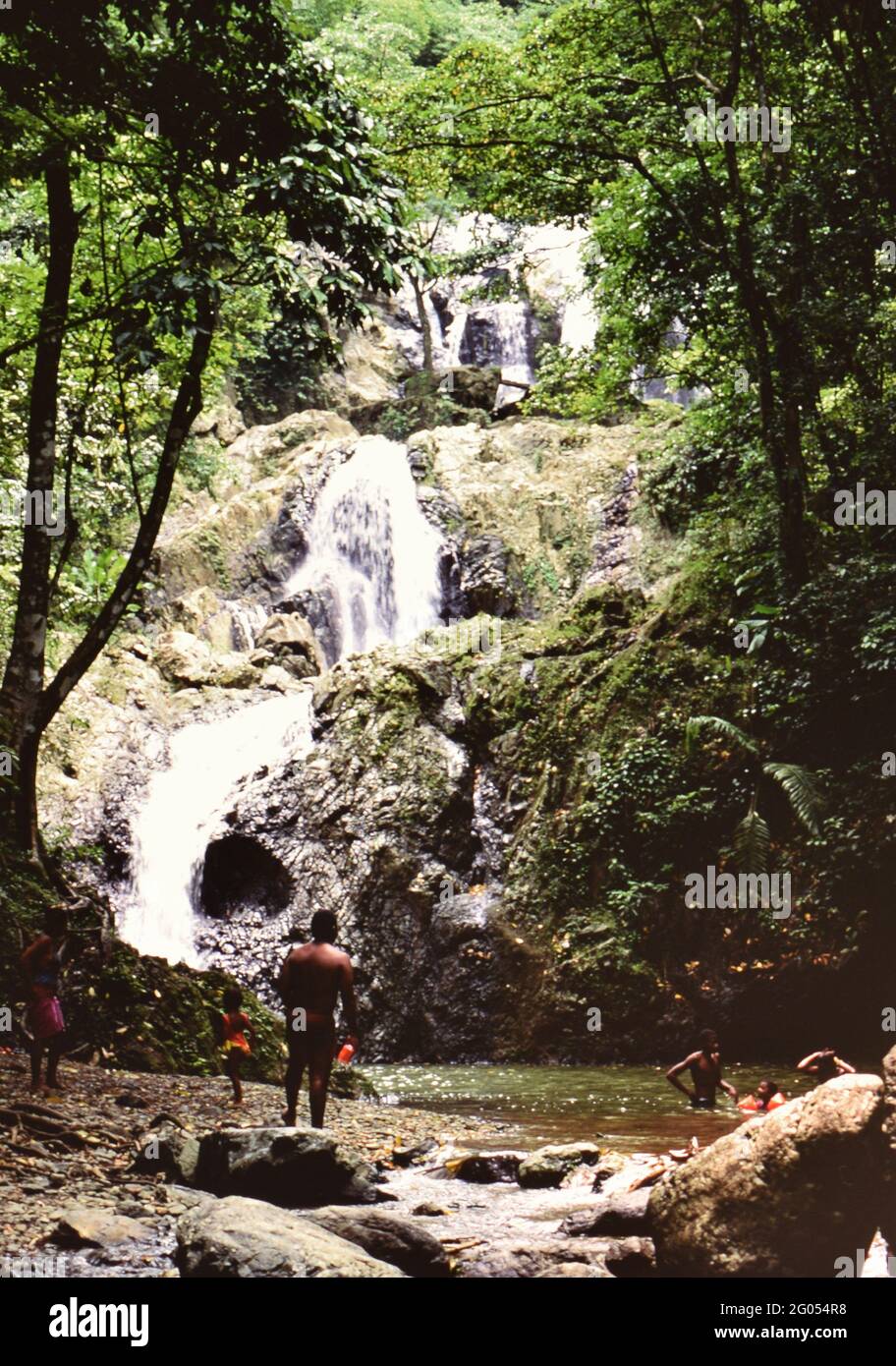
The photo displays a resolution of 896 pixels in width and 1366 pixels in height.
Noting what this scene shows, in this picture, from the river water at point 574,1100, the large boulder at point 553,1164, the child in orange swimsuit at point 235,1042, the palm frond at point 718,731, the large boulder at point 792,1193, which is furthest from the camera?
the palm frond at point 718,731

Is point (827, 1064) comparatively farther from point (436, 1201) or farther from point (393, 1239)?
point (393, 1239)

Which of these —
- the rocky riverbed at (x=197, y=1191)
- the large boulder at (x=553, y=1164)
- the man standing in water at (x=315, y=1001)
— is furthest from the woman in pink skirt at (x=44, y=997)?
the large boulder at (x=553, y=1164)

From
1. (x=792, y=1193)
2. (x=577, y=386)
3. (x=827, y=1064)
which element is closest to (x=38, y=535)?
(x=827, y=1064)

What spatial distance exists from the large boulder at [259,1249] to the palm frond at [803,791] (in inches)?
363

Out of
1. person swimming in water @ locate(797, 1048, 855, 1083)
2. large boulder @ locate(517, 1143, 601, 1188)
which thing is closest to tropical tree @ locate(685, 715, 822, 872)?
person swimming in water @ locate(797, 1048, 855, 1083)

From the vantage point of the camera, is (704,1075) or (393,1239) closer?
(393,1239)

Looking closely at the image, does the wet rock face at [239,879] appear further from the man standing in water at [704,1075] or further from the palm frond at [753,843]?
the man standing in water at [704,1075]

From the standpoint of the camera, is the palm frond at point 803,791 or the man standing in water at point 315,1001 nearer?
the man standing in water at point 315,1001

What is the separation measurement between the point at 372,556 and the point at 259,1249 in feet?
75.1

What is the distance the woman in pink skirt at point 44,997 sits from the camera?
830 cm

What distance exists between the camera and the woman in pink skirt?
8305 millimetres

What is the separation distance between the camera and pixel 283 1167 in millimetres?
6195
